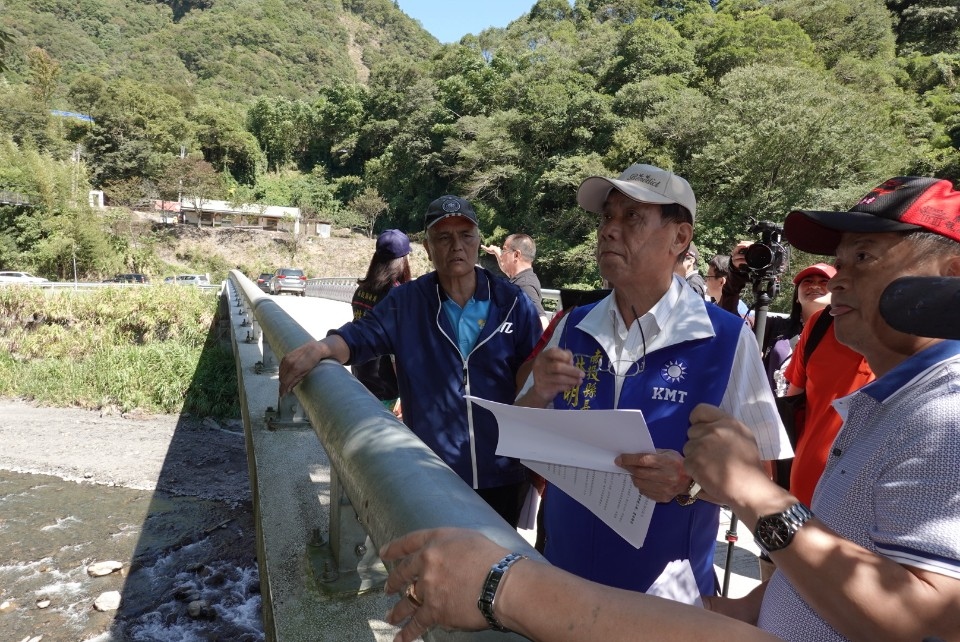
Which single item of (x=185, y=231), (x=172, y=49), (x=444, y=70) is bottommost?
(x=185, y=231)

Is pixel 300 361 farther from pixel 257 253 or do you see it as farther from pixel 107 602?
pixel 257 253

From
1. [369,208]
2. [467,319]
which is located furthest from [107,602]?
[369,208]

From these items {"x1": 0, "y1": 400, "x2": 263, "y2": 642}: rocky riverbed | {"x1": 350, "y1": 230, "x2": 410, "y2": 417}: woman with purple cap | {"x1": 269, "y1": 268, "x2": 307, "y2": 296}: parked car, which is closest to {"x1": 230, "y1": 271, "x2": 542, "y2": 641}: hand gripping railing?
{"x1": 350, "y1": 230, "x2": 410, "y2": 417}: woman with purple cap

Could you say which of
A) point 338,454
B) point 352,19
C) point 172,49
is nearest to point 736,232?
point 338,454

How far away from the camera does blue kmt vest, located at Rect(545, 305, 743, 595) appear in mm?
1714

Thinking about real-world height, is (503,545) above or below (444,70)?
below

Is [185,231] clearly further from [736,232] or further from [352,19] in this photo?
[352,19]

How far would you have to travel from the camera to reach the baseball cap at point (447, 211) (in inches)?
99.1

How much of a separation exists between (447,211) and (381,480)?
5.57 ft

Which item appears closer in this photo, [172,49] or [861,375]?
[861,375]

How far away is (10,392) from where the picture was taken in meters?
12.9

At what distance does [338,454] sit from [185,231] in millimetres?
52409

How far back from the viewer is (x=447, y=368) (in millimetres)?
2379

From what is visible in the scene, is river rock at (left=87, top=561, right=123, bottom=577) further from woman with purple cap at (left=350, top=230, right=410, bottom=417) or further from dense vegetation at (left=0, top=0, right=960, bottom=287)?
dense vegetation at (left=0, top=0, right=960, bottom=287)
